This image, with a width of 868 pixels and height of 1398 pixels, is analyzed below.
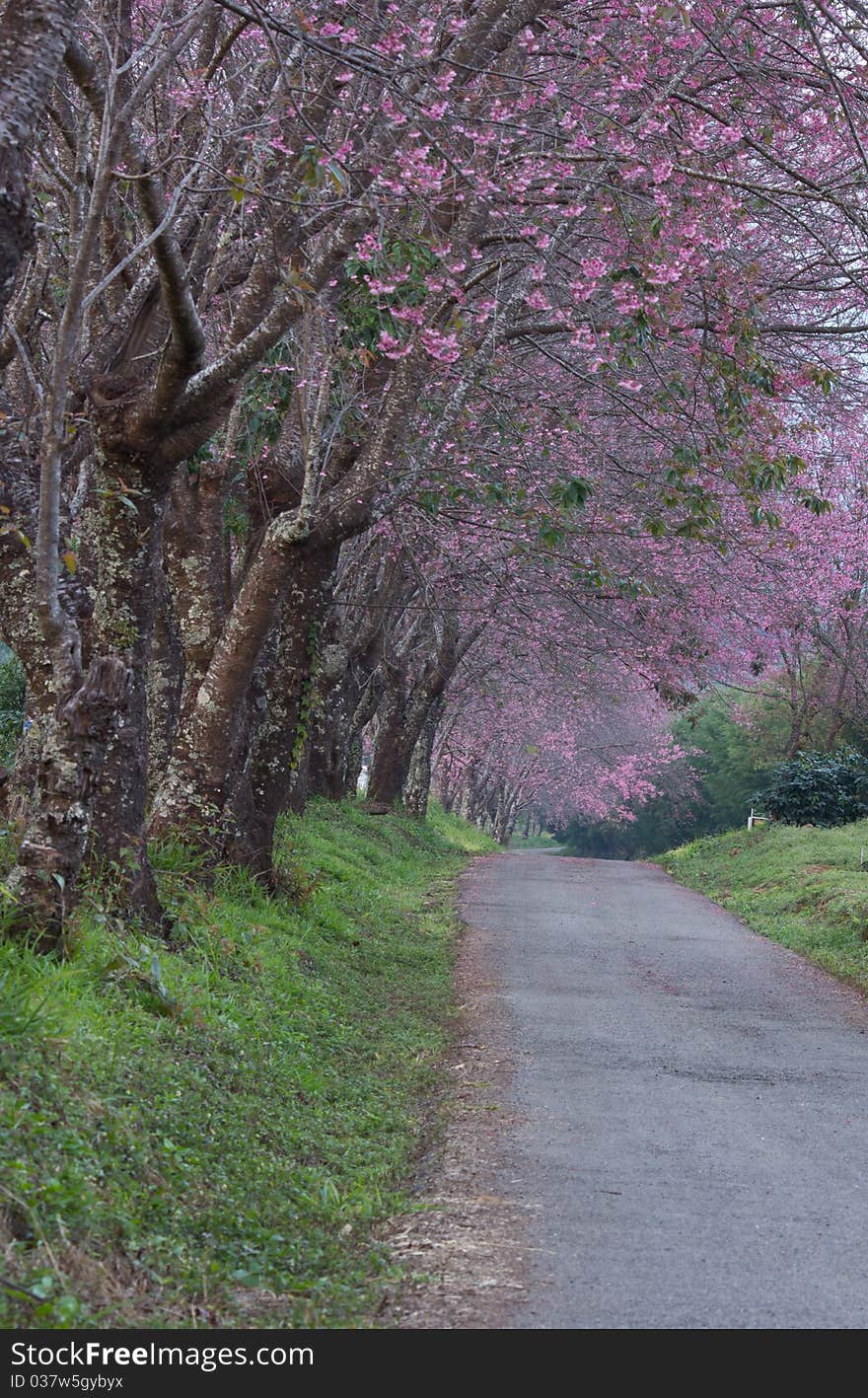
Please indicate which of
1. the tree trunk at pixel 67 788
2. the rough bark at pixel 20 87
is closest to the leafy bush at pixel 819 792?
the tree trunk at pixel 67 788

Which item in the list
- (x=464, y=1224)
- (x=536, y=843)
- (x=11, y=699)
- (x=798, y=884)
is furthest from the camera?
(x=536, y=843)

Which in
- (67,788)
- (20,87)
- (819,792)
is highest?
(20,87)

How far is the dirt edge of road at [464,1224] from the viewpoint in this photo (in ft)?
16.2

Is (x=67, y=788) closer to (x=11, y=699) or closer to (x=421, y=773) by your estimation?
(x=11, y=699)

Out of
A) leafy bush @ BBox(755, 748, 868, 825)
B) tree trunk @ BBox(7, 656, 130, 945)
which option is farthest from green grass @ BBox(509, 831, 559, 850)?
tree trunk @ BBox(7, 656, 130, 945)

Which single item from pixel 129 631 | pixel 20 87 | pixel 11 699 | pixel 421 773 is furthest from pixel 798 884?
pixel 20 87

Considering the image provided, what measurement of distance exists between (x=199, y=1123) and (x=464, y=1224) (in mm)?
1221

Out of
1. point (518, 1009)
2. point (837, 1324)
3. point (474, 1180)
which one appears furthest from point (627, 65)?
point (837, 1324)

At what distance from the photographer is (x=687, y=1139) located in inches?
297

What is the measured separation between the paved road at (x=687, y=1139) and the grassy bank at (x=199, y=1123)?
2.44 feet

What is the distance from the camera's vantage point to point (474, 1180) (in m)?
6.64

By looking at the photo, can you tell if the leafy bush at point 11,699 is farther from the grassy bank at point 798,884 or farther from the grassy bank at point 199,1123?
the grassy bank at point 199,1123

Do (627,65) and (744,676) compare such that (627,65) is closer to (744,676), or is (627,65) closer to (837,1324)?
(837,1324)

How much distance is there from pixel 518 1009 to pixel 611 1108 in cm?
321
